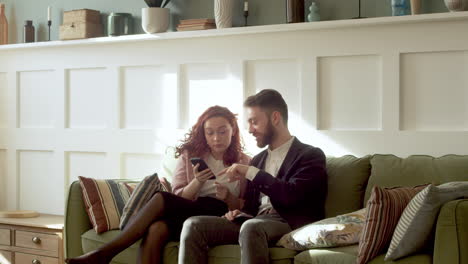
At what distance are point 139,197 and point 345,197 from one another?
1094mm

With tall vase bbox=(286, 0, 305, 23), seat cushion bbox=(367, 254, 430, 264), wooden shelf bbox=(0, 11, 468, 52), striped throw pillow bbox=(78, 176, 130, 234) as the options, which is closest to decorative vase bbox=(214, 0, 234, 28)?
wooden shelf bbox=(0, 11, 468, 52)

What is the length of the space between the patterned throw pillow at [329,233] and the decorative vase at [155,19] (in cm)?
193

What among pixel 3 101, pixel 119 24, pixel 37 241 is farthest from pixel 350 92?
pixel 3 101

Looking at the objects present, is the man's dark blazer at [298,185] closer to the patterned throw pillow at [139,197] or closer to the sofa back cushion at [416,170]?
the sofa back cushion at [416,170]

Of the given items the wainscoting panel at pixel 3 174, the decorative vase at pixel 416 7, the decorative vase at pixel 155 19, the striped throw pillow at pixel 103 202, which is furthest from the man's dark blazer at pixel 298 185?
the wainscoting panel at pixel 3 174

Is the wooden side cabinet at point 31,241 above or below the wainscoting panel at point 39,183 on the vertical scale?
below

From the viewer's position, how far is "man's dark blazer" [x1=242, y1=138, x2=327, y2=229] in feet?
12.5

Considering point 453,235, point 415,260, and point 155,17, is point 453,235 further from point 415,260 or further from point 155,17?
point 155,17

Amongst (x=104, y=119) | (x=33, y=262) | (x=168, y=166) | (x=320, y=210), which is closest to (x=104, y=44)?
(x=104, y=119)

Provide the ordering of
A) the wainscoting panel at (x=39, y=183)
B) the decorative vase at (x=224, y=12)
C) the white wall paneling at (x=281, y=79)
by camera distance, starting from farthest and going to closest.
Result: the wainscoting panel at (x=39, y=183) < the decorative vase at (x=224, y=12) < the white wall paneling at (x=281, y=79)

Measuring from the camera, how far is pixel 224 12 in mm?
4734

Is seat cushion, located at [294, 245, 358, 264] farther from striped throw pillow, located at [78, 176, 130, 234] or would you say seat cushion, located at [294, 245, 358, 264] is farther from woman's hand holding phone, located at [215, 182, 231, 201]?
striped throw pillow, located at [78, 176, 130, 234]

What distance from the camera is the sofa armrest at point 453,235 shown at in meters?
3.03

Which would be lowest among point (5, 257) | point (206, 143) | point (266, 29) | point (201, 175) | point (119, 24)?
point (5, 257)
